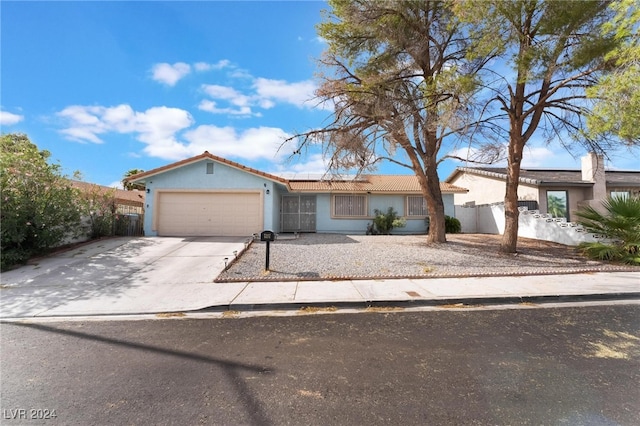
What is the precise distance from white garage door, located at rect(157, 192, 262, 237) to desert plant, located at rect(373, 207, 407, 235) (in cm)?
691

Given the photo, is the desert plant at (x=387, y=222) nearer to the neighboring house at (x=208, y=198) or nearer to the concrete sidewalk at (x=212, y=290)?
the neighboring house at (x=208, y=198)

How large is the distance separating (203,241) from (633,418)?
526 inches

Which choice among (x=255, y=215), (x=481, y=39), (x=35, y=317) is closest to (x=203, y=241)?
(x=255, y=215)

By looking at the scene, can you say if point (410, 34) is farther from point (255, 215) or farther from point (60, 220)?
point (60, 220)

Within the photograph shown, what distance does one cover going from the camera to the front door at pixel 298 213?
18906mm

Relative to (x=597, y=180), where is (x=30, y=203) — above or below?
below

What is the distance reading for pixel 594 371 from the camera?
3338 mm

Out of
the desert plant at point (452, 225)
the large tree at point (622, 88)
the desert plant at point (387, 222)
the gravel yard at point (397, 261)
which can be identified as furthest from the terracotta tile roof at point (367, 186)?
the large tree at point (622, 88)

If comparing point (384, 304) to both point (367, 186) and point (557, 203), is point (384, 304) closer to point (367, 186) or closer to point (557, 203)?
point (367, 186)

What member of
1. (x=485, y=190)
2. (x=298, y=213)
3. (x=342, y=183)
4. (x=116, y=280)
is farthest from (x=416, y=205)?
(x=116, y=280)

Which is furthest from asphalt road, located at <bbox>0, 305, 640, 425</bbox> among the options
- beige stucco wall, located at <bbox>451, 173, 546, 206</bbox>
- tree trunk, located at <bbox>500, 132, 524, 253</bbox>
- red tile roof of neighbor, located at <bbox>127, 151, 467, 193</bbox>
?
beige stucco wall, located at <bbox>451, 173, 546, 206</bbox>

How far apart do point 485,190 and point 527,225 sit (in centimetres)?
574

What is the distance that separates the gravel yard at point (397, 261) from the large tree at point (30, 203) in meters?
6.15

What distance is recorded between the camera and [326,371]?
339 centimetres
